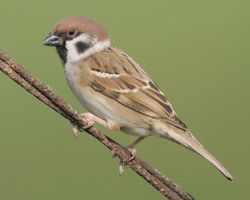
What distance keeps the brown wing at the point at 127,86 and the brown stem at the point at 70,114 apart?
1022 mm

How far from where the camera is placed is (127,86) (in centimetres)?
308

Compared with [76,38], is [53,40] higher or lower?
lower

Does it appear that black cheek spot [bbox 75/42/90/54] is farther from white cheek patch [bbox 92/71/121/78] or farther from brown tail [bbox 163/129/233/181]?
brown tail [bbox 163/129/233/181]

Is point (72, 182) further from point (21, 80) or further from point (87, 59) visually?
point (21, 80)

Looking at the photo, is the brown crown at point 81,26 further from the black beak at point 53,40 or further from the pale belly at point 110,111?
the pale belly at point 110,111

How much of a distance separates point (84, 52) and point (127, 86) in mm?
242

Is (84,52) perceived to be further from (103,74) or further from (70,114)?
(70,114)

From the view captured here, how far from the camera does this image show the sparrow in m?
2.96

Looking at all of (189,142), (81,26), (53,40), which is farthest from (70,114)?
(81,26)

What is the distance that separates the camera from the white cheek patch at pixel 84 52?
10.1 ft

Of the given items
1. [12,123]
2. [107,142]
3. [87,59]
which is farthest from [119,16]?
[107,142]

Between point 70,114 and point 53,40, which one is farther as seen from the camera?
point 53,40

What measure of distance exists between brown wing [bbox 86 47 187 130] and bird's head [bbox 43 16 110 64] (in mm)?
43

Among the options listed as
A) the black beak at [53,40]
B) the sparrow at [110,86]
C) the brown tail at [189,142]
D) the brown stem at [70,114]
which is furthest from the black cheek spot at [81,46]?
the brown stem at [70,114]
